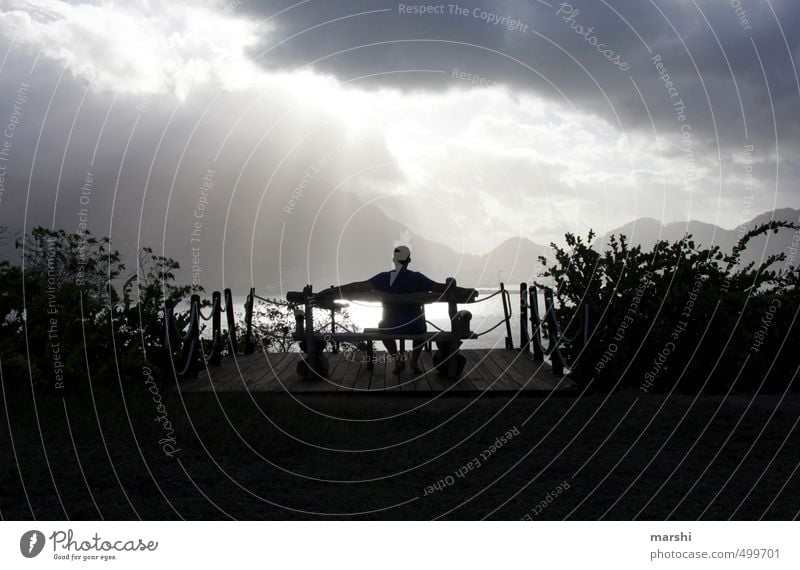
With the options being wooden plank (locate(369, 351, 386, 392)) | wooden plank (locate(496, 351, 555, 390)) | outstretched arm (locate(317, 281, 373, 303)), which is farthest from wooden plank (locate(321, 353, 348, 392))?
wooden plank (locate(496, 351, 555, 390))

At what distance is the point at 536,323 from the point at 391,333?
2.87m

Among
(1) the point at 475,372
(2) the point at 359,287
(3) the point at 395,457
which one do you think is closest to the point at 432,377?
(1) the point at 475,372

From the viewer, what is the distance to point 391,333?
9578 mm

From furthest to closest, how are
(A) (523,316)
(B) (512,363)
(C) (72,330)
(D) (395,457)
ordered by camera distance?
(A) (523,316) < (B) (512,363) < (C) (72,330) < (D) (395,457)

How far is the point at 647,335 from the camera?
Result: 910 cm

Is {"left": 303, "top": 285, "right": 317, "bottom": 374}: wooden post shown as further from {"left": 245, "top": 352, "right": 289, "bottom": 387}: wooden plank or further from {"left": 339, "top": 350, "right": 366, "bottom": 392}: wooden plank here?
{"left": 245, "top": 352, "right": 289, "bottom": 387}: wooden plank

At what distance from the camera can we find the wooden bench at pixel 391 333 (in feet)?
31.0

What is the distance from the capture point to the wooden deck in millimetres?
9094

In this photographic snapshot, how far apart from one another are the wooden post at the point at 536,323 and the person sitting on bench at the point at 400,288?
2.25 m

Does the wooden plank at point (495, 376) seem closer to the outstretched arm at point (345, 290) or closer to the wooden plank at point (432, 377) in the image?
the wooden plank at point (432, 377)

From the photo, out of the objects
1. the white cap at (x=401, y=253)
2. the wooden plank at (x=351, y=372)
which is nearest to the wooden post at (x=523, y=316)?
the wooden plank at (x=351, y=372)

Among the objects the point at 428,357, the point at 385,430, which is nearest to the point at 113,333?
the point at 385,430

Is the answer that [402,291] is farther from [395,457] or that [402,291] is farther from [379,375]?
[395,457]

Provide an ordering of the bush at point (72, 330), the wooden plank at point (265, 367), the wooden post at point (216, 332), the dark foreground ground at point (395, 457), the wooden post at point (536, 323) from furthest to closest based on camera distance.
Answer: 1. the wooden post at point (216, 332)
2. the wooden post at point (536, 323)
3. the wooden plank at point (265, 367)
4. the bush at point (72, 330)
5. the dark foreground ground at point (395, 457)
